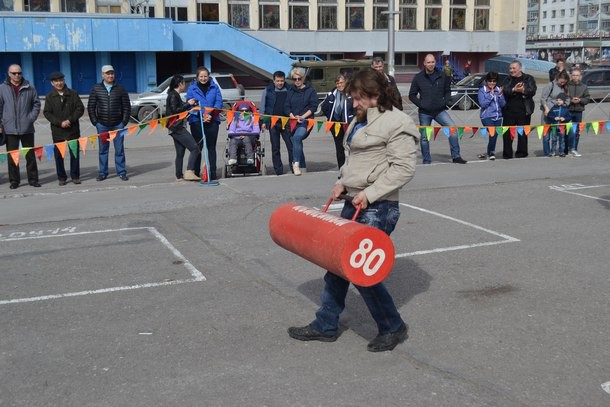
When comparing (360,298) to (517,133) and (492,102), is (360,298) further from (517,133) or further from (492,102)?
(517,133)

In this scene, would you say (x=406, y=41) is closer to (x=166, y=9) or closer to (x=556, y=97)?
(x=166, y=9)

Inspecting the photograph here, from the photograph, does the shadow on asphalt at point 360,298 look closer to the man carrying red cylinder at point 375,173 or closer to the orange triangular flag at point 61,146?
the man carrying red cylinder at point 375,173

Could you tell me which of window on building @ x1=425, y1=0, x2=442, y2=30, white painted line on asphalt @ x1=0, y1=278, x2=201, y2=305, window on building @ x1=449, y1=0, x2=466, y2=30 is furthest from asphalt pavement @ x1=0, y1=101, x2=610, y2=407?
window on building @ x1=449, y1=0, x2=466, y2=30

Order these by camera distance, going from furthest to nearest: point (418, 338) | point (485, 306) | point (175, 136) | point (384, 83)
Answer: point (175, 136), point (485, 306), point (418, 338), point (384, 83)

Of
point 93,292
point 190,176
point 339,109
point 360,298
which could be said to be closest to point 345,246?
point 360,298

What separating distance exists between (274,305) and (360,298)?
29.8 inches

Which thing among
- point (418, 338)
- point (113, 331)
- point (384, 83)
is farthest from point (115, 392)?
point (384, 83)

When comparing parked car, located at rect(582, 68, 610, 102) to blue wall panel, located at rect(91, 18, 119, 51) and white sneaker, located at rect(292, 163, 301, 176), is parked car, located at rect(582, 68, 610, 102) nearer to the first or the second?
white sneaker, located at rect(292, 163, 301, 176)

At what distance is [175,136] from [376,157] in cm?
770

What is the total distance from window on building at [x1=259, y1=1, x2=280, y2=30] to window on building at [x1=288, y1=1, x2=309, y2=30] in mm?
929

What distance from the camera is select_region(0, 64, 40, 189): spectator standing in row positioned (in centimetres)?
1235

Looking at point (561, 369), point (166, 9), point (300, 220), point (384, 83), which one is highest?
point (166, 9)

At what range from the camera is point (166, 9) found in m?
48.9

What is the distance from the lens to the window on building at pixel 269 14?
51500 mm
